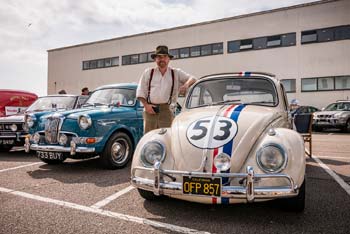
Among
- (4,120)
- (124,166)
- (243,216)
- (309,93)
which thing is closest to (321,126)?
(309,93)

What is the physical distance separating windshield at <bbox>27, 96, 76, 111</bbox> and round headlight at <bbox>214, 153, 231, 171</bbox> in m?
5.24

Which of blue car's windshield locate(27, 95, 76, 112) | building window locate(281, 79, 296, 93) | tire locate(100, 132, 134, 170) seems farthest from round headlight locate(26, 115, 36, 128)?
building window locate(281, 79, 296, 93)

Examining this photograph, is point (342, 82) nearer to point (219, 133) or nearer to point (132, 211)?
point (219, 133)

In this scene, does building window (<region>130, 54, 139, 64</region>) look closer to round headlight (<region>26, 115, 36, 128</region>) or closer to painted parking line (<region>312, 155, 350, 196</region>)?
round headlight (<region>26, 115, 36, 128</region>)

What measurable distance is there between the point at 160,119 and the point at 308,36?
16.2m

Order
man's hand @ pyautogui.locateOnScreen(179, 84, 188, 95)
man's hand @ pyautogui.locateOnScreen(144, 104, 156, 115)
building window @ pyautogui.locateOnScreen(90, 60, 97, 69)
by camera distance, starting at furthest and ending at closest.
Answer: building window @ pyautogui.locateOnScreen(90, 60, 97, 69) → man's hand @ pyautogui.locateOnScreen(179, 84, 188, 95) → man's hand @ pyautogui.locateOnScreen(144, 104, 156, 115)

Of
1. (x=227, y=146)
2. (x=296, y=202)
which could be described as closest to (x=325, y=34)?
(x=296, y=202)

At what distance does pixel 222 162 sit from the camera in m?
2.66

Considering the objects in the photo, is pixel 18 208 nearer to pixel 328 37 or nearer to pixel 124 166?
pixel 124 166

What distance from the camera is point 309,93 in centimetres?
1692

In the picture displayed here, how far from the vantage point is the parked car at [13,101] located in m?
8.80


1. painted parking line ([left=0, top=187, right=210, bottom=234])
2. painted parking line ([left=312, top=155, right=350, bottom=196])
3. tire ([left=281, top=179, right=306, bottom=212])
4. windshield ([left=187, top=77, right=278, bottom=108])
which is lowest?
Result: painted parking line ([left=0, top=187, right=210, bottom=234])

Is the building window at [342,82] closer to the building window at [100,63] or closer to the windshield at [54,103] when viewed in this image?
Result: the windshield at [54,103]

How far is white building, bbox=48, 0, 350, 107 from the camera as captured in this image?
16.3m
